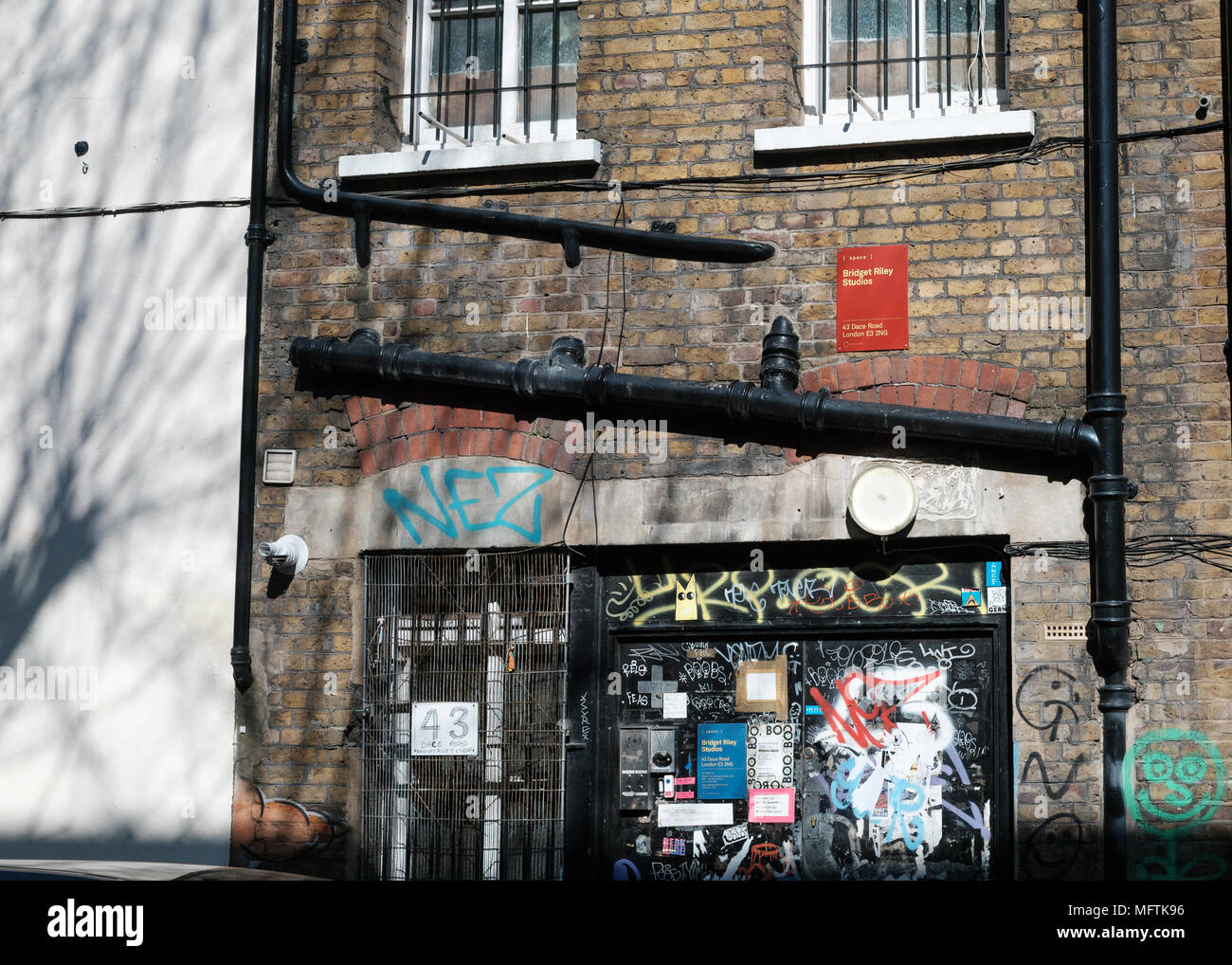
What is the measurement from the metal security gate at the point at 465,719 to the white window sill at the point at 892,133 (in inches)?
96.8

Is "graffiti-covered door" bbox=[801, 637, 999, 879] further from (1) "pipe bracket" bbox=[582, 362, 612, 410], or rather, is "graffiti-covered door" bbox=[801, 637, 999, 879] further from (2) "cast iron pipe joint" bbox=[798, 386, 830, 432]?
(1) "pipe bracket" bbox=[582, 362, 612, 410]

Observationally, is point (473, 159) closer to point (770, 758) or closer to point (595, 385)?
point (595, 385)

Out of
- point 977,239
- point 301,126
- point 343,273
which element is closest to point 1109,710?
point 977,239

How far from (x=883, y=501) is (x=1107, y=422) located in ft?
3.67

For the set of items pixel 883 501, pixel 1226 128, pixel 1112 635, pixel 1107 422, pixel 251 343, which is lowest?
pixel 1112 635

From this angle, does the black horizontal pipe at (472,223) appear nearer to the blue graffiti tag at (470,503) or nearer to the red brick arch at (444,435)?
the red brick arch at (444,435)

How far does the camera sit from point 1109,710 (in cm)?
714

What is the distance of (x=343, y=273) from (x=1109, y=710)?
15.2 ft

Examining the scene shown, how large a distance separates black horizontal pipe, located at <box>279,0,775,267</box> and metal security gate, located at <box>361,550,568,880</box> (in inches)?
66.6

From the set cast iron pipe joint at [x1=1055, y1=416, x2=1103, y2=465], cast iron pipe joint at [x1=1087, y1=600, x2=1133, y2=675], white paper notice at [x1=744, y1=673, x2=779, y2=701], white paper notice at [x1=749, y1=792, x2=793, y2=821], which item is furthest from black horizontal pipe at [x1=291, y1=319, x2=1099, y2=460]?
white paper notice at [x1=749, y1=792, x2=793, y2=821]

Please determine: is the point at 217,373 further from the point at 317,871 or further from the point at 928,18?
the point at 928,18

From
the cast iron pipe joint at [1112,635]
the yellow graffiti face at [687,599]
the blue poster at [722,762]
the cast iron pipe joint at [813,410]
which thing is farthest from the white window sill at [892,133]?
the blue poster at [722,762]

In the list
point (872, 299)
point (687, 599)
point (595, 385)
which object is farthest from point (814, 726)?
point (872, 299)

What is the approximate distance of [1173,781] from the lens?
23.2 feet
